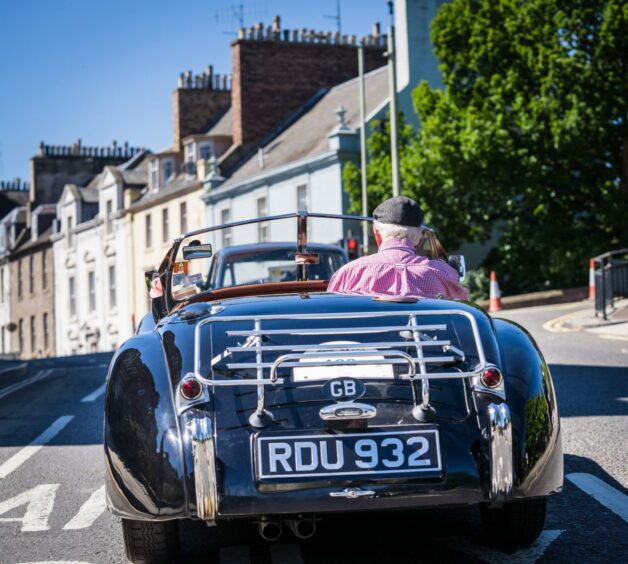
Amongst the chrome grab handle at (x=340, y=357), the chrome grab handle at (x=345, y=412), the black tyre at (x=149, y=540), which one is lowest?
the black tyre at (x=149, y=540)

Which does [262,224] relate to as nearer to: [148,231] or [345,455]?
[148,231]

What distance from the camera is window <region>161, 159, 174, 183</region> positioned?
5506 cm

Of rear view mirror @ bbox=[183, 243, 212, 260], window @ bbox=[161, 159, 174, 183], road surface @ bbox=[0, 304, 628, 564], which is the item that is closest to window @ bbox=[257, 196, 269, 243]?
window @ bbox=[161, 159, 174, 183]

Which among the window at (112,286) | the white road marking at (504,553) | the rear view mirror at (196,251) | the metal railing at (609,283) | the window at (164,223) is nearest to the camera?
the white road marking at (504,553)

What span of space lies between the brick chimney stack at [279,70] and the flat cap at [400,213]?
45.5 metres

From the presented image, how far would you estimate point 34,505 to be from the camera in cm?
638

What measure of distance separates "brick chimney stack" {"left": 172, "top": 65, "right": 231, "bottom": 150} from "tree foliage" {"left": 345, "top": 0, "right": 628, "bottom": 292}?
20505mm

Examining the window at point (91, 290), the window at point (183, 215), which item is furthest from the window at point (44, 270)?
the window at point (183, 215)

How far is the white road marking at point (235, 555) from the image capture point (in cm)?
476

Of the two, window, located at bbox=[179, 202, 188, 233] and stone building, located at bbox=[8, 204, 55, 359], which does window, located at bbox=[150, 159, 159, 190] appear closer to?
window, located at bbox=[179, 202, 188, 233]

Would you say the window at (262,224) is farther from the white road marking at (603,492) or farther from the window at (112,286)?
the white road marking at (603,492)

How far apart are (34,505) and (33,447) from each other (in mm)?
2725

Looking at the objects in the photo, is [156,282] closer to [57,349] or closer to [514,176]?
[514,176]

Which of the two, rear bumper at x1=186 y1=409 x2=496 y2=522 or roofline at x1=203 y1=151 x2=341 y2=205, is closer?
rear bumper at x1=186 y1=409 x2=496 y2=522
